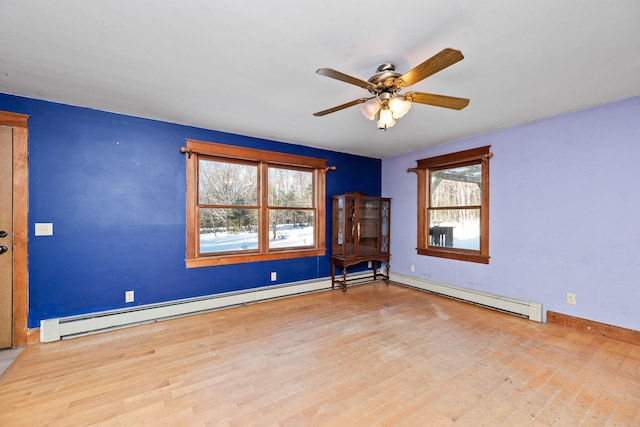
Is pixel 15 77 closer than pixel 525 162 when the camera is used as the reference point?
Yes

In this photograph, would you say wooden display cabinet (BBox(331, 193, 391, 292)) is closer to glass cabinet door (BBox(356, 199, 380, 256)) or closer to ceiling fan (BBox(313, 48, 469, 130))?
glass cabinet door (BBox(356, 199, 380, 256))

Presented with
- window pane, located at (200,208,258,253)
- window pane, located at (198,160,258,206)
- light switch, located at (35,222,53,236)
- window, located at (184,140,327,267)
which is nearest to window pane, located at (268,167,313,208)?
window, located at (184,140,327,267)

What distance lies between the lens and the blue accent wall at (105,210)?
269cm

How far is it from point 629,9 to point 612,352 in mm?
2746

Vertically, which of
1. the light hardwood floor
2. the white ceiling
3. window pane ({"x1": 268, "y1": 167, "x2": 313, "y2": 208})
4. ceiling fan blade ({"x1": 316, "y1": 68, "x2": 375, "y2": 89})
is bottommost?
the light hardwood floor

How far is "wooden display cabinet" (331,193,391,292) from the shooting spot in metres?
4.49

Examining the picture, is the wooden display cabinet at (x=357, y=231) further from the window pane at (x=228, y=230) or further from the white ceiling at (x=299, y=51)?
the white ceiling at (x=299, y=51)

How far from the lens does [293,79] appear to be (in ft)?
7.39

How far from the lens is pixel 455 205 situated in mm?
4227

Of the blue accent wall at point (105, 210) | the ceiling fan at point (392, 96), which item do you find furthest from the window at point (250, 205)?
the ceiling fan at point (392, 96)

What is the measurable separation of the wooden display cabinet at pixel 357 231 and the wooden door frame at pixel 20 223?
3655 mm

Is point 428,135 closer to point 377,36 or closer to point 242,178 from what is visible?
point 377,36

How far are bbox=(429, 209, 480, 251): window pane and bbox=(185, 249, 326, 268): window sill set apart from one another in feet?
6.29

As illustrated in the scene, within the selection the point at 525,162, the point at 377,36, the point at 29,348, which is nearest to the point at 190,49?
the point at 377,36
